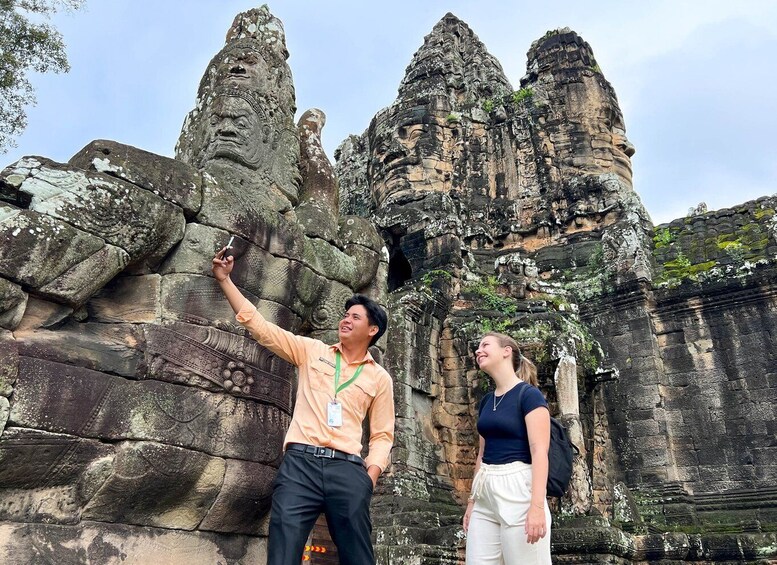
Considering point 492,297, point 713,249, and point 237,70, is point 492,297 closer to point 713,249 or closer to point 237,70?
point 713,249

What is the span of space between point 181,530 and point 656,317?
1293 cm

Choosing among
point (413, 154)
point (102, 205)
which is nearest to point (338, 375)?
point (102, 205)

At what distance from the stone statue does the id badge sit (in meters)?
0.64

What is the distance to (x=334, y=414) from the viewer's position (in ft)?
11.4

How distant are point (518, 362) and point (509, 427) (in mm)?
546

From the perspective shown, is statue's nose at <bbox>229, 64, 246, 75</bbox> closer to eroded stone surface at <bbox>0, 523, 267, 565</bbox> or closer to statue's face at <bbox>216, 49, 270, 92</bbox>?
statue's face at <bbox>216, 49, 270, 92</bbox>

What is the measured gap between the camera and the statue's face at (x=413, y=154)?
18.8 meters

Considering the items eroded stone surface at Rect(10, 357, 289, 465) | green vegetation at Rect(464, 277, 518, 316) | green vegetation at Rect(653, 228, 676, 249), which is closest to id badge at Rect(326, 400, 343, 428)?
eroded stone surface at Rect(10, 357, 289, 465)

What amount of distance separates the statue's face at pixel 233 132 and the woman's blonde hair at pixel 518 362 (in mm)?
1958

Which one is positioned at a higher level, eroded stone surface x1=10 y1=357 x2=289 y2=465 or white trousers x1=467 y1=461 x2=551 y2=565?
eroded stone surface x1=10 y1=357 x2=289 y2=465

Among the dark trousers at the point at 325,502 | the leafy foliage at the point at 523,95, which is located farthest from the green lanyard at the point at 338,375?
the leafy foliage at the point at 523,95

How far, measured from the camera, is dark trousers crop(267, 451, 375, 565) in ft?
10.7

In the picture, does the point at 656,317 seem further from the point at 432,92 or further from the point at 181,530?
the point at 181,530

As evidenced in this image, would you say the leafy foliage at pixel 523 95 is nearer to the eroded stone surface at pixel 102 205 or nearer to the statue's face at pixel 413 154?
the statue's face at pixel 413 154
